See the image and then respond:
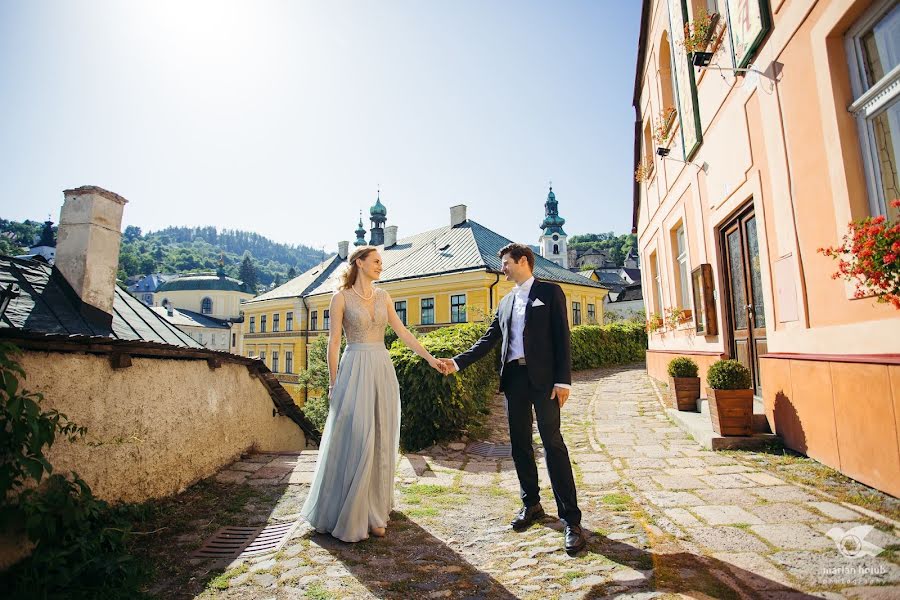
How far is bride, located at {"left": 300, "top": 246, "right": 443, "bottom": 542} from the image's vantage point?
3.24 meters

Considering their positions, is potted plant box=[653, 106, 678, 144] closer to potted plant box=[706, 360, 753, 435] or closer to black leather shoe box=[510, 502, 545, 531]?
potted plant box=[706, 360, 753, 435]

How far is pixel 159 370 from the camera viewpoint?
429 cm

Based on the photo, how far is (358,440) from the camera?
3.35 metres

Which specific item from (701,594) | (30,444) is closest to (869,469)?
(701,594)

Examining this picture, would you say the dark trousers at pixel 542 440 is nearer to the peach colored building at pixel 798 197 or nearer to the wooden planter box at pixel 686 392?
the peach colored building at pixel 798 197

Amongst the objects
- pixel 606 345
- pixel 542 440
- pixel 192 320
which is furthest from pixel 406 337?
pixel 192 320

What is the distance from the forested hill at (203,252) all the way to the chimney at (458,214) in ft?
247

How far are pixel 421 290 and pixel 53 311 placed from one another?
23.1m

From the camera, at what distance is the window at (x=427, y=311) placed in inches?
1065

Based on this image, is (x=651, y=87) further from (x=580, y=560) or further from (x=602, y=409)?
(x=580, y=560)

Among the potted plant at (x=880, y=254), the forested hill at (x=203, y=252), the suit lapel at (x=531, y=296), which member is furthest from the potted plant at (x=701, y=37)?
the forested hill at (x=203, y=252)

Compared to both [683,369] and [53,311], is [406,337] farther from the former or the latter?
[683,369]

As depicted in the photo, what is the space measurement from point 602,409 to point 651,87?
7.41m

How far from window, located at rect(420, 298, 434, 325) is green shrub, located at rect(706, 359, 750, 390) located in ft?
72.9
